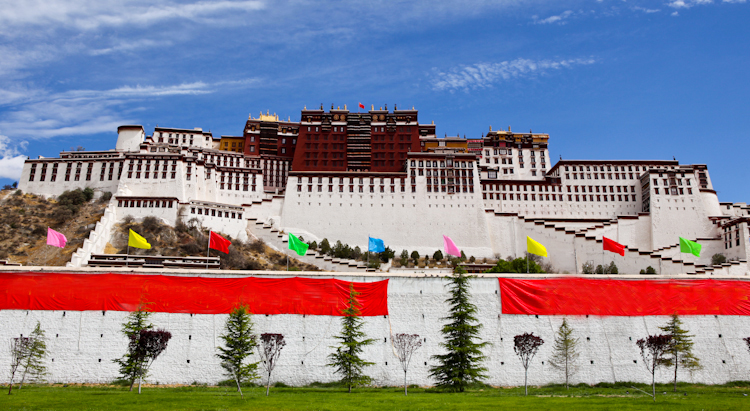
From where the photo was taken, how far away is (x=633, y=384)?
3616 cm

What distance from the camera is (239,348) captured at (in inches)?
1256

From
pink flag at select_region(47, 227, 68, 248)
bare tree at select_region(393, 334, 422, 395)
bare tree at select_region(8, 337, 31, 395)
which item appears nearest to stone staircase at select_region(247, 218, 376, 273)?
bare tree at select_region(393, 334, 422, 395)

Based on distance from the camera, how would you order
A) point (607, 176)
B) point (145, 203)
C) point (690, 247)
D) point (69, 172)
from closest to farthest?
point (690, 247), point (145, 203), point (69, 172), point (607, 176)

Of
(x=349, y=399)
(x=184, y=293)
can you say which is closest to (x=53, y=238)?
(x=184, y=293)

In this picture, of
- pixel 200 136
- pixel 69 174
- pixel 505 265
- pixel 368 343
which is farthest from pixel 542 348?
pixel 200 136

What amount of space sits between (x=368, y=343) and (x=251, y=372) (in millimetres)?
6710

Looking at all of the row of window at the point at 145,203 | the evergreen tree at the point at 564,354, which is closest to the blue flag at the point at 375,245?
the evergreen tree at the point at 564,354

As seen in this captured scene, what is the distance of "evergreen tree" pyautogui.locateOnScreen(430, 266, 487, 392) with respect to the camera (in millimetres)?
32781

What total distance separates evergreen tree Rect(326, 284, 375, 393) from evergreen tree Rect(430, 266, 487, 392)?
13.4 ft

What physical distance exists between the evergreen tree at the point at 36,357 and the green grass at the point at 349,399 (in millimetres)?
845

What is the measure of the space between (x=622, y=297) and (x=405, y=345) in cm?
1501

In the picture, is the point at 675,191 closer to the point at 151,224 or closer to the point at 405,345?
the point at 405,345

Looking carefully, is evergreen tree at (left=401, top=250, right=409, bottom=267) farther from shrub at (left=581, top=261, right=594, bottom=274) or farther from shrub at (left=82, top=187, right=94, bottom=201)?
shrub at (left=82, top=187, right=94, bottom=201)

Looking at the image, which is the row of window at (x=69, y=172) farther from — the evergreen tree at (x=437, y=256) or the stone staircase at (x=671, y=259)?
the stone staircase at (x=671, y=259)
